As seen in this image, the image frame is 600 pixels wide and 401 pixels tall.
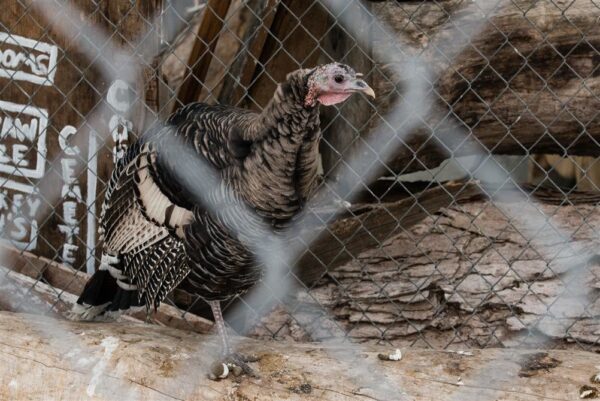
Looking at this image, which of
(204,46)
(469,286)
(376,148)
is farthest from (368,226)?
(204,46)

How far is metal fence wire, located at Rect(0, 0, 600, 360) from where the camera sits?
324 centimetres

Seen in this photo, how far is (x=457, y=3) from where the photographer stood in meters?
3.25

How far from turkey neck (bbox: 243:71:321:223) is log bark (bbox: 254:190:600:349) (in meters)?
0.99

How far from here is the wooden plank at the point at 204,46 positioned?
3291 millimetres

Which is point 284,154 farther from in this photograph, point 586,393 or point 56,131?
point 56,131

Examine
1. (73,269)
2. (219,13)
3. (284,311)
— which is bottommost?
(73,269)

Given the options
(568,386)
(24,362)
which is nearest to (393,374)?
(568,386)

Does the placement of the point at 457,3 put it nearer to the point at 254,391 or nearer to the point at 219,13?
the point at 219,13

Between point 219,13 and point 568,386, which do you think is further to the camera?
point 219,13

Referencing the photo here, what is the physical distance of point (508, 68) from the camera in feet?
10.9

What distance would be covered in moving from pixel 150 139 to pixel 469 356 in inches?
44.9

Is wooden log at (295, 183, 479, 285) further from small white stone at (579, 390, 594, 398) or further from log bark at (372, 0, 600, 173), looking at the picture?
small white stone at (579, 390, 594, 398)

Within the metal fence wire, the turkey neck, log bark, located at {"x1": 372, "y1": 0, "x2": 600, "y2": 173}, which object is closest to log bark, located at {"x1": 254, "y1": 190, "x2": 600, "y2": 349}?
the metal fence wire

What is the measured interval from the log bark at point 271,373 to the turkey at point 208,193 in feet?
0.64
